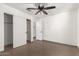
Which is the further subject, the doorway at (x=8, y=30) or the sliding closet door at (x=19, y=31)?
the doorway at (x=8, y=30)

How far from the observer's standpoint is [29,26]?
26.2ft

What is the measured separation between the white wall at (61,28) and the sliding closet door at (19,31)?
2.78 meters

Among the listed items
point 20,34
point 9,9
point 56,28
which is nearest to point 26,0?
point 9,9

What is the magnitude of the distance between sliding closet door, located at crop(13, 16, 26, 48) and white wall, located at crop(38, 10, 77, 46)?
110 inches

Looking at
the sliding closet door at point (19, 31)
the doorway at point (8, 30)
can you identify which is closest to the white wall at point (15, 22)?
the sliding closet door at point (19, 31)

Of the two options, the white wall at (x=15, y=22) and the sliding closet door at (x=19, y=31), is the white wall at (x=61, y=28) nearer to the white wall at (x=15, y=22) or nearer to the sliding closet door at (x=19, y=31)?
the white wall at (x=15, y=22)

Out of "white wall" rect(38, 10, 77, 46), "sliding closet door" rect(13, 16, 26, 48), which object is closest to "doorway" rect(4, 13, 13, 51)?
"sliding closet door" rect(13, 16, 26, 48)

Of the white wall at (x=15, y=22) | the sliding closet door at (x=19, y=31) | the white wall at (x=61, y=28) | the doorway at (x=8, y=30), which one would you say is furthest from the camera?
the doorway at (x=8, y=30)

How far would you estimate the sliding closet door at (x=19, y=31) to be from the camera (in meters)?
5.74

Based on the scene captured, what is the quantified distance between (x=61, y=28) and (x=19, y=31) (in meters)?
3.31

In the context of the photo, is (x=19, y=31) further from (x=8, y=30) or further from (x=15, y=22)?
(x=8, y=30)

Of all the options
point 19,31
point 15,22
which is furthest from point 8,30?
point 15,22

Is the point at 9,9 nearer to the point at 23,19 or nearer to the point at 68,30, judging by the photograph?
the point at 23,19

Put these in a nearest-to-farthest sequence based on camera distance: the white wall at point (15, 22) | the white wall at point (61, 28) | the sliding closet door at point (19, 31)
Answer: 1. the white wall at point (15, 22)
2. the sliding closet door at point (19, 31)
3. the white wall at point (61, 28)
